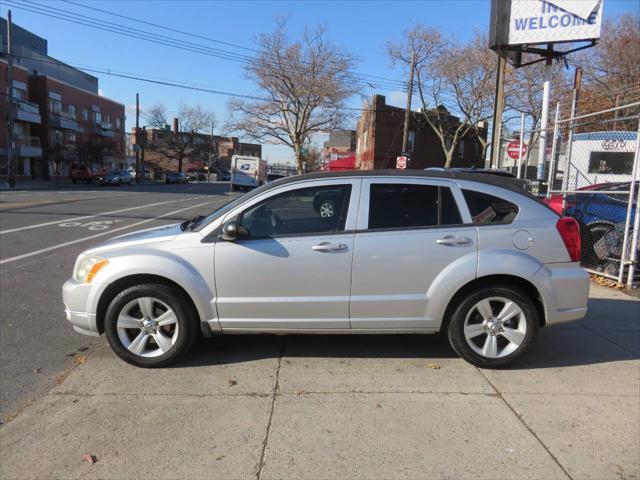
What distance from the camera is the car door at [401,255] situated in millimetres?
4082

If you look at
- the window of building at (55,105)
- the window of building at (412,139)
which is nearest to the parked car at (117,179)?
the window of building at (55,105)

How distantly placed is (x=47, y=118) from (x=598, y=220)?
57.0 metres

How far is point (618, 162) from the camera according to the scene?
11.1m

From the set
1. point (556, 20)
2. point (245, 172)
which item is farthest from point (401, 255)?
point (245, 172)

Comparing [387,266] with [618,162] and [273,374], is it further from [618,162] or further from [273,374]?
[618,162]

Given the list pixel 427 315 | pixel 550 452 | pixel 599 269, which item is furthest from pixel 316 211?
pixel 599 269

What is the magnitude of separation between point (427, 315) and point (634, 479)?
1.77 metres

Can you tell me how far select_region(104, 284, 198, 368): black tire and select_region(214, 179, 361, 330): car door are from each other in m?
0.29

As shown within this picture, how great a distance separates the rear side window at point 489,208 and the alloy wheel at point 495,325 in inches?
26.9

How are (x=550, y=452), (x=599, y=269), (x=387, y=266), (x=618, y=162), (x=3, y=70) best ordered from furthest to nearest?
(x=3, y=70), (x=618, y=162), (x=599, y=269), (x=387, y=266), (x=550, y=452)

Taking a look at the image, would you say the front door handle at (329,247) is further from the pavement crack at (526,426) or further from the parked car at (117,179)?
the parked car at (117,179)

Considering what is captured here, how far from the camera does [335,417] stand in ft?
11.2

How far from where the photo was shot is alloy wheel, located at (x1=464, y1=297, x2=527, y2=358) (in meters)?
4.18

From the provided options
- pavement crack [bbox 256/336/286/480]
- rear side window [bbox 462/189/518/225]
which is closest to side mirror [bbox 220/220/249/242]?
pavement crack [bbox 256/336/286/480]
